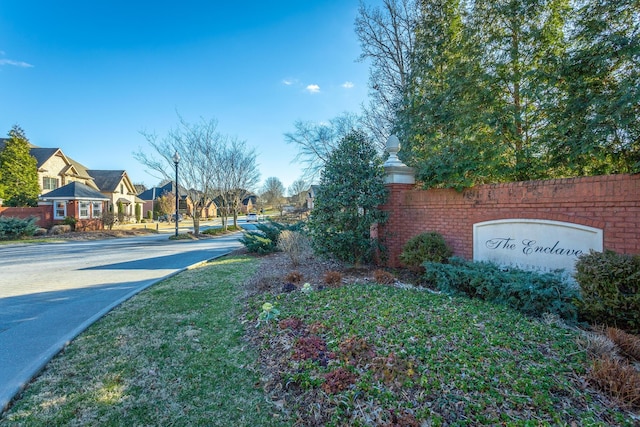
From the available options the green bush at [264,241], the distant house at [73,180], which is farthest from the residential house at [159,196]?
the green bush at [264,241]

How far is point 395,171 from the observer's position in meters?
6.99

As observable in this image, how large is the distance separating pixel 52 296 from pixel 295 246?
522cm

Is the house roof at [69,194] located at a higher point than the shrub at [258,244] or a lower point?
higher

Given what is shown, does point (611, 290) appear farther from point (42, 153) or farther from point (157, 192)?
point (157, 192)

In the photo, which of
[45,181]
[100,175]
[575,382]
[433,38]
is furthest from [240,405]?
[100,175]

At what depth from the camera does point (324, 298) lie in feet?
14.9

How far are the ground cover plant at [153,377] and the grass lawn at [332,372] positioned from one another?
13mm

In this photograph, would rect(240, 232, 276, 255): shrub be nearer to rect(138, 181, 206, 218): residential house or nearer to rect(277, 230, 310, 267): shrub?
rect(277, 230, 310, 267): shrub

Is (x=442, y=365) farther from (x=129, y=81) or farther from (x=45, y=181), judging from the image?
(x=45, y=181)

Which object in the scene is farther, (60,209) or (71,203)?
(71,203)

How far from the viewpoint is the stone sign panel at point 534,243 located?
14.6 feet

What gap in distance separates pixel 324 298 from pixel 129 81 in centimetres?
1489

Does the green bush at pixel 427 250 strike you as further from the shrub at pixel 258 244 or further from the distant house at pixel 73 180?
the distant house at pixel 73 180

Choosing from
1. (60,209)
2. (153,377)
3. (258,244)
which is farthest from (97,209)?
(153,377)
